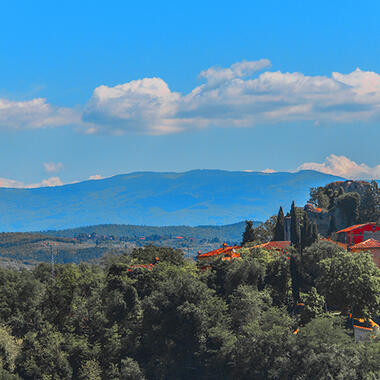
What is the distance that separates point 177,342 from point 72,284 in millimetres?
17982

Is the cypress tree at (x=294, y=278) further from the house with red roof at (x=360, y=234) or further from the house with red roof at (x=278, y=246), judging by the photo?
the house with red roof at (x=360, y=234)

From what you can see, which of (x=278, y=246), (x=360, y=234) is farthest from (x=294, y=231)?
(x=360, y=234)

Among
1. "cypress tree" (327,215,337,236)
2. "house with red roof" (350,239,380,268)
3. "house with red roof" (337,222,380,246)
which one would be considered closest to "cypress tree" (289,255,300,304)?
"house with red roof" (350,239,380,268)

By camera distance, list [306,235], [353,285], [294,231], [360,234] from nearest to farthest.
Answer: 1. [353,285]
2. [306,235]
3. [360,234]
4. [294,231]

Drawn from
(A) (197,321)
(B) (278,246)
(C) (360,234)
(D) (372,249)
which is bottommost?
(A) (197,321)

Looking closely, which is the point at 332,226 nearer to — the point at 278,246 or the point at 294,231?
the point at 294,231

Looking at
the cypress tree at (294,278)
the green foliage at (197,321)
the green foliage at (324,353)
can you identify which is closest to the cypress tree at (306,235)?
the green foliage at (197,321)

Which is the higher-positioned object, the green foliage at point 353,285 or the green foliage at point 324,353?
the green foliage at point 353,285

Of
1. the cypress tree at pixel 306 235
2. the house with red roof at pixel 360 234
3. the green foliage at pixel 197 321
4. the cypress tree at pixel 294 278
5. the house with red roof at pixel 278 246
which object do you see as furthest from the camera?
the house with red roof at pixel 360 234

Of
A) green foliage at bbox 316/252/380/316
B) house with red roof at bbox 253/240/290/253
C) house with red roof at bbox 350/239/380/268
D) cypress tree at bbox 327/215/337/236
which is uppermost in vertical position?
cypress tree at bbox 327/215/337/236

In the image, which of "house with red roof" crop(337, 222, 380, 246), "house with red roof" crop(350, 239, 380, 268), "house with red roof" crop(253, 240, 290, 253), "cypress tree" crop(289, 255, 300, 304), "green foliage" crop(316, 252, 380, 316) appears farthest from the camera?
"house with red roof" crop(337, 222, 380, 246)

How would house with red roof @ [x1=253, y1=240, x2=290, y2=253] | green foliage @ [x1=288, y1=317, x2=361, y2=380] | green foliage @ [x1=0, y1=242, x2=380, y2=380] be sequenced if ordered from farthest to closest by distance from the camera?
house with red roof @ [x1=253, y1=240, x2=290, y2=253] < green foliage @ [x1=0, y1=242, x2=380, y2=380] < green foliage @ [x1=288, y1=317, x2=361, y2=380]

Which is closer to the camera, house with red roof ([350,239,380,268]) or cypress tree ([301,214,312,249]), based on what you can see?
house with red roof ([350,239,380,268])

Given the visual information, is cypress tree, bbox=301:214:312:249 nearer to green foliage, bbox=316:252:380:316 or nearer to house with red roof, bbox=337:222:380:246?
house with red roof, bbox=337:222:380:246
